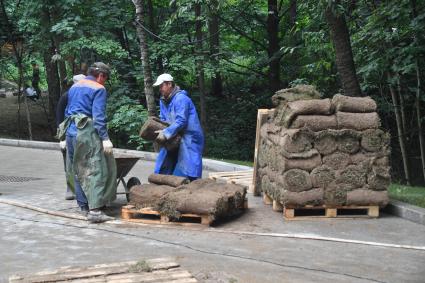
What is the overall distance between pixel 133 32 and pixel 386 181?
13.1 meters

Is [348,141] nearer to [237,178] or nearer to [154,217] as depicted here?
[154,217]

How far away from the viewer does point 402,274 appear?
5.61 m

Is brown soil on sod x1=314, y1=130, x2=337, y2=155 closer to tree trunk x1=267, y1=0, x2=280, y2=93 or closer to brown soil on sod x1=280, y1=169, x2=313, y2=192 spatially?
brown soil on sod x1=280, y1=169, x2=313, y2=192

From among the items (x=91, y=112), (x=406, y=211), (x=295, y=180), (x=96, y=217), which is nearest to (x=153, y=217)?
(x=96, y=217)

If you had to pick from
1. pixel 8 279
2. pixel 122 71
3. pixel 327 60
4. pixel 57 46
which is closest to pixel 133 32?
pixel 122 71

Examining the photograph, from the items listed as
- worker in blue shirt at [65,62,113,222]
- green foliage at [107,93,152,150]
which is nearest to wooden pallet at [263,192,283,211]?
worker in blue shirt at [65,62,113,222]

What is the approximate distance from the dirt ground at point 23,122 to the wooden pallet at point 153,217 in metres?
15.5

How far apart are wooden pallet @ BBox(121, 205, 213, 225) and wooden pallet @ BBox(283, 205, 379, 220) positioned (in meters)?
1.14

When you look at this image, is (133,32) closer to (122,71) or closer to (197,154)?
(122,71)

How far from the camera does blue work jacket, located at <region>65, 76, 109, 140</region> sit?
7910 millimetres

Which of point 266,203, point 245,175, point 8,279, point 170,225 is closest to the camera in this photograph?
point 8,279

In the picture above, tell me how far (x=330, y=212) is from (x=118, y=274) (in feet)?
11.7

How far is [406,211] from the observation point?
808 centimetres

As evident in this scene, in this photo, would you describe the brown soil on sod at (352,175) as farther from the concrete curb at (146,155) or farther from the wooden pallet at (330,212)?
the concrete curb at (146,155)
